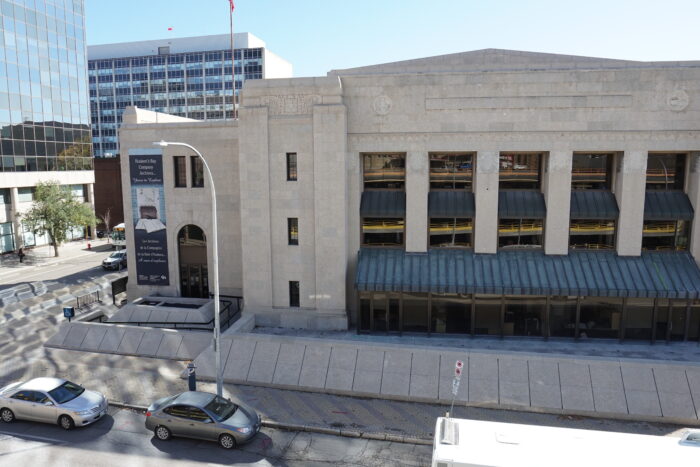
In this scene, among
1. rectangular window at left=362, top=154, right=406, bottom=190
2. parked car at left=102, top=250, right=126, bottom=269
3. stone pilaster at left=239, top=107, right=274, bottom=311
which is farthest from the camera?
parked car at left=102, top=250, right=126, bottom=269

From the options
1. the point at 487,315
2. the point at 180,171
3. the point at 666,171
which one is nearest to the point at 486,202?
the point at 487,315

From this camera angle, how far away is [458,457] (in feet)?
35.8

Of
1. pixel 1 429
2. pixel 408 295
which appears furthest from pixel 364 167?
pixel 1 429

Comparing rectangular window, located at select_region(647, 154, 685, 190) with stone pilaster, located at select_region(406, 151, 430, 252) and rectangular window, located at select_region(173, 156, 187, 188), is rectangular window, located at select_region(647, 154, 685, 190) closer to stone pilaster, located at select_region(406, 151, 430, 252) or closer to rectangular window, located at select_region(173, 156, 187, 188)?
stone pilaster, located at select_region(406, 151, 430, 252)

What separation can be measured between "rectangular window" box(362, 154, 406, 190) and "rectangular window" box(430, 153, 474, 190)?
1489 millimetres

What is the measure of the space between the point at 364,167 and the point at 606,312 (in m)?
13.1

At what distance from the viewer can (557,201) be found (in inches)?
912

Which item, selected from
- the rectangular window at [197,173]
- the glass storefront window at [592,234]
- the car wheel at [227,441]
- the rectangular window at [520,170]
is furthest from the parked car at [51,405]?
the glass storefront window at [592,234]

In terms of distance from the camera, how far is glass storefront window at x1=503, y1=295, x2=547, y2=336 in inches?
915

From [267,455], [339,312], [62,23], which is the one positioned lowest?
[267,455]

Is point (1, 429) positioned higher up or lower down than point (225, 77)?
lower down

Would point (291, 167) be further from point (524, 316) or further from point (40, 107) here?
point (40, 107)

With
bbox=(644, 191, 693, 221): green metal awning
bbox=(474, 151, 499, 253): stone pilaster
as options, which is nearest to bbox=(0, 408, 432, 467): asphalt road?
bbox=(474, 151, 499, 253): stone pilaster

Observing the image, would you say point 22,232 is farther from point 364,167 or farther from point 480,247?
point 480,247
